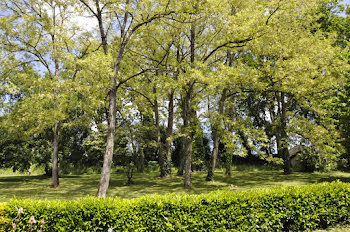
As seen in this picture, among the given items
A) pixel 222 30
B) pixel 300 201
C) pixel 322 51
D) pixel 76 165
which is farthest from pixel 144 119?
pixel 300 201

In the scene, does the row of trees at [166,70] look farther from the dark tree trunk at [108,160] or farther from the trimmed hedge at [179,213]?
the trimmed hedge at [179,213]

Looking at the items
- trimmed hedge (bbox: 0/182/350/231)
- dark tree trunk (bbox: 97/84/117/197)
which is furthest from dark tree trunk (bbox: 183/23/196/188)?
trimmed hedge (bbox: 0/182/350/231)

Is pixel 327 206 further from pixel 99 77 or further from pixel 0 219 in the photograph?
pixel 99 77

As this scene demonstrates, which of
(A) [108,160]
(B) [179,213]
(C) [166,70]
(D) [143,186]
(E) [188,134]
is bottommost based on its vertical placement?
(D) [143,186]

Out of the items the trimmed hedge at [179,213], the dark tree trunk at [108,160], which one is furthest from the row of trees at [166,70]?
the trimmed hedge at [179,213]

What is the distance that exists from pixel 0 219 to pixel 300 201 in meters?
7.90

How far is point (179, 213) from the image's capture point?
662cm

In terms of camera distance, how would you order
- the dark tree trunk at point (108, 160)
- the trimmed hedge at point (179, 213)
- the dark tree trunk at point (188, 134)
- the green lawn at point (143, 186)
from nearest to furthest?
1. the trimmed hedge at point (179, 213)
2. the dark tree trunk at point (108, 160)
3. the green lawn at point (143, 186)
4. the dark tree trunk at point (188, 134)

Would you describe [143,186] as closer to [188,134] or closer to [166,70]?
[188,134]

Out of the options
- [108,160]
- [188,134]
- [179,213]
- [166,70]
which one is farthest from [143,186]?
[179,213]

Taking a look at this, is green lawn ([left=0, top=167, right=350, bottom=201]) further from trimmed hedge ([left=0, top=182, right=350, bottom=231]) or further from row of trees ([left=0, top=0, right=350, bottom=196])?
trimmed hedge ([left=0, top=182, right=350, bottom=231])

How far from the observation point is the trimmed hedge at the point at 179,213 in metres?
6.47

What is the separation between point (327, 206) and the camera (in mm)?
7902

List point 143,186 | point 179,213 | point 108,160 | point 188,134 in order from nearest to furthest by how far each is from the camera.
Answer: point 179,213 → point 108,160 → point 188,134 → point 143,186
